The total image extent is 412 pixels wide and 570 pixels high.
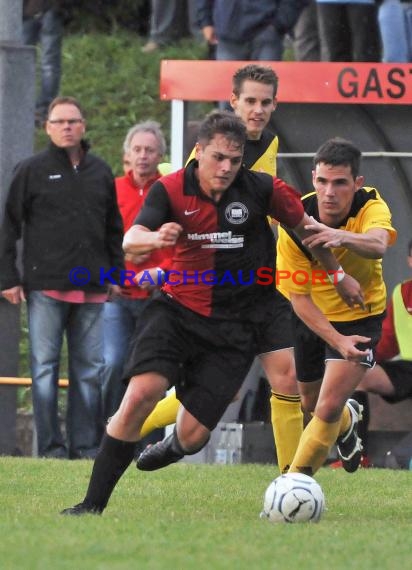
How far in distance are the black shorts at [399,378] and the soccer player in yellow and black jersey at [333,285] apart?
9.89 feet

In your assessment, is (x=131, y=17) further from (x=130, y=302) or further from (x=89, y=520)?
(x=89, y=520)

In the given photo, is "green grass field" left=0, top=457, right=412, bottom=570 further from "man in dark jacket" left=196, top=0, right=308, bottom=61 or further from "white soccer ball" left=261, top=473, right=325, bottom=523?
"man in dark jacket" left=196, top=0, right=308, bottom=61

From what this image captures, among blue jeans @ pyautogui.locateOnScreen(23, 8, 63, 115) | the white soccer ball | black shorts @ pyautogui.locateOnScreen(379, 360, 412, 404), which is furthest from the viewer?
blue jeans @ pyautogui.locateOnScreen(23, 8, 63, 115)

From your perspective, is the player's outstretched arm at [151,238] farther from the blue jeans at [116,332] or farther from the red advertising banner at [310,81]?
the red advertising banner at [310,81]

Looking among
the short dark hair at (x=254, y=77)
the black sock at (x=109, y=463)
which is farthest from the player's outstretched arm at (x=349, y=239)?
the short dark hair at (x=254, y=77)

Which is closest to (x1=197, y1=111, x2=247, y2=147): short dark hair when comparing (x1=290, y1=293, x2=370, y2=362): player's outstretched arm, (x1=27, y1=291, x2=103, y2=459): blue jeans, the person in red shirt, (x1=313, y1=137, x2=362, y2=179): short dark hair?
(x1=313, y1=137, x2=362, y2=179): short dark hair

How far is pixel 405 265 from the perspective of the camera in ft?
42.3

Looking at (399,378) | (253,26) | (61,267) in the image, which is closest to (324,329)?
(61,267)

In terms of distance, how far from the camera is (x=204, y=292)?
766cm

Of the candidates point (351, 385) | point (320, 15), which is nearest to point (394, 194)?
point (320, 15)

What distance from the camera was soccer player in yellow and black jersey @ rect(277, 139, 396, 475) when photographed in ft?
26.9

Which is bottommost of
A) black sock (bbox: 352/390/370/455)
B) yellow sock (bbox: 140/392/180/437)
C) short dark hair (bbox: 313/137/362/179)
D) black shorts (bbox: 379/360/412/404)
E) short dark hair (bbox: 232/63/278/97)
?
black sock (bbox: 352/390/370/455)

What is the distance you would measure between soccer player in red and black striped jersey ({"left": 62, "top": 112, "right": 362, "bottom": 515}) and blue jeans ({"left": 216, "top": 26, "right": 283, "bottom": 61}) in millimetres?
5948

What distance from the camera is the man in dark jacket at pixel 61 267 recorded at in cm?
1107
